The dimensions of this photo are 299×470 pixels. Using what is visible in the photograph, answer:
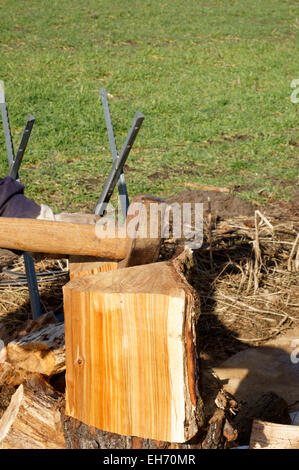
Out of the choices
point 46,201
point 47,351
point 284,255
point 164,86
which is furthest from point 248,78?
point 47,351

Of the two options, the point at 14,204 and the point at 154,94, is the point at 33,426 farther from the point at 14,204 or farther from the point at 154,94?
the point at 154,94

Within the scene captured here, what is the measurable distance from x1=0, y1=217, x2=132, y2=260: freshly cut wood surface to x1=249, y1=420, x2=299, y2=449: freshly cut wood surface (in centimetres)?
92

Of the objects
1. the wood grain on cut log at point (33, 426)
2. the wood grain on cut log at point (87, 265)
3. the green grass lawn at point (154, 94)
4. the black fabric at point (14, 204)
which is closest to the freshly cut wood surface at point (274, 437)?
the wood grain on cut log at point (33, 426)

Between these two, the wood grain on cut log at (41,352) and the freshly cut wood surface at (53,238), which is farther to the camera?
the wood grain on cut log at (41,352)

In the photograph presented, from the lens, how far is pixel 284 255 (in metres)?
4.69

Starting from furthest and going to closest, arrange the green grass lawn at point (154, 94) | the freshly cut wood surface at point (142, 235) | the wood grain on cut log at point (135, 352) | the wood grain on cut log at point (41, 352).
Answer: the green grass lawn at point (154, 94), the wood grain on cut log at point (41, 352), the freshly cut wood surface at point (142, 235), the wood grain on cut log at point (135, 352)

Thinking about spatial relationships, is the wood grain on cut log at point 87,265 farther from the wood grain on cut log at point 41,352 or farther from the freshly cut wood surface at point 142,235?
the wood grain on cut log at point 41,352

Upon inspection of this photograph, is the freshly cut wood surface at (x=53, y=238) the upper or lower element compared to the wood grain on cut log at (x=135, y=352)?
upper

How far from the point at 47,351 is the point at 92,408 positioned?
78 cm

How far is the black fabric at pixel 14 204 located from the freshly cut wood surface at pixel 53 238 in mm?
654

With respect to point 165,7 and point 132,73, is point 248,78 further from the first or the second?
point 165,7

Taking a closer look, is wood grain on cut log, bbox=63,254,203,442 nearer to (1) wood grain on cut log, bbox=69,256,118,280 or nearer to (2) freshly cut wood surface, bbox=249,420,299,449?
(1) wood grain on cut log, bbox=69,256,118,280

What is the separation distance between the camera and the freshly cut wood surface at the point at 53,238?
2.34 m

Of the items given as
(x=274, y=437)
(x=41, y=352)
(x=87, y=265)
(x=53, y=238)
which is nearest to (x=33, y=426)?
(x=41, y=352)
